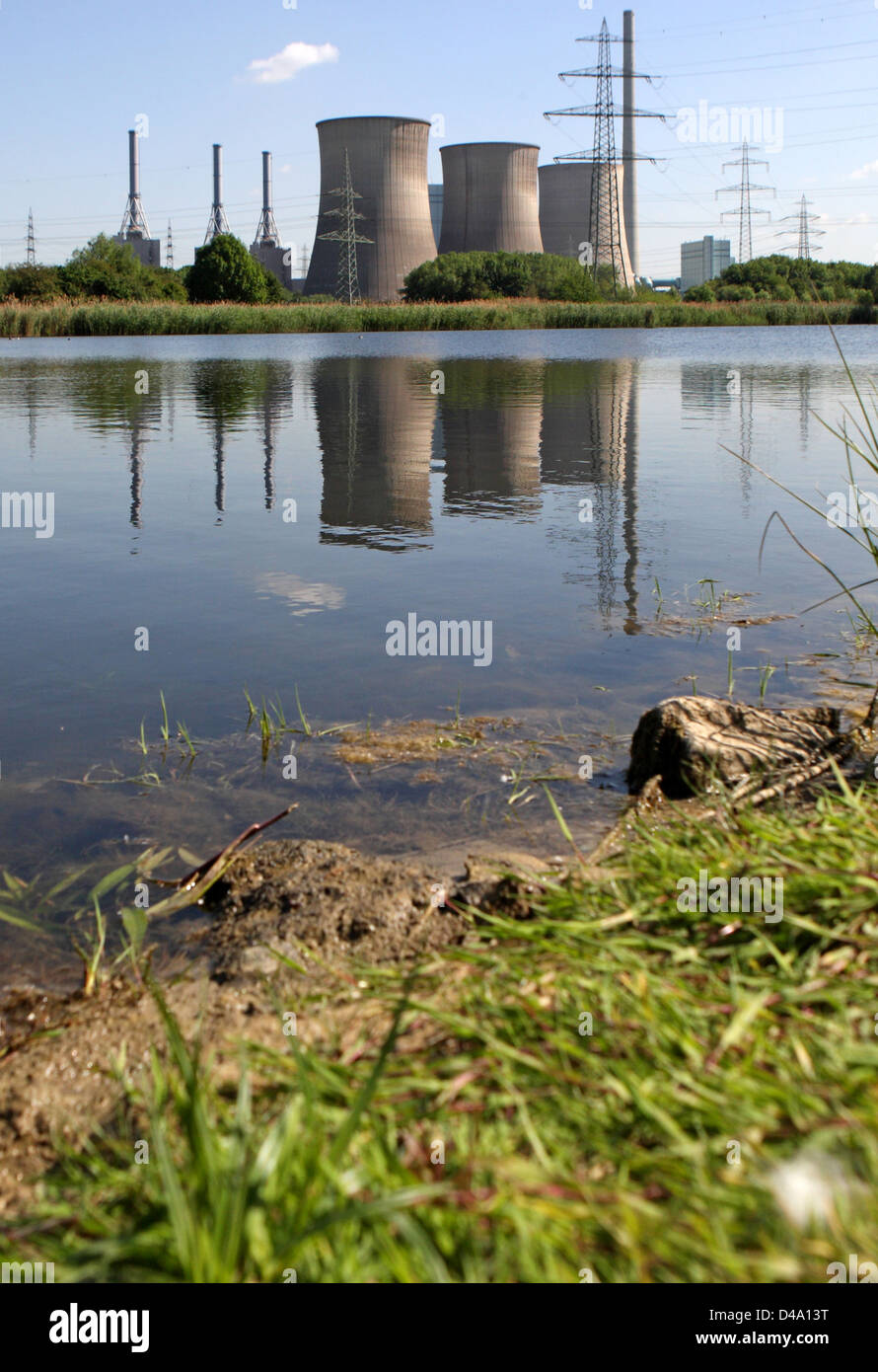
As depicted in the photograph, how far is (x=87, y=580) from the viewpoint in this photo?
233 inches

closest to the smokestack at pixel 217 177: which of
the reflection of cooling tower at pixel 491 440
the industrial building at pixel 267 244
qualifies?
the industrial building at pixel 267 244

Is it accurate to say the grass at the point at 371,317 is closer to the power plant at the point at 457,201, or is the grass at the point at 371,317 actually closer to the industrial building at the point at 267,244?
the power plant at the point at 457,201

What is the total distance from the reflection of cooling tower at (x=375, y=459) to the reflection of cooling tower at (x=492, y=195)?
43.1 metres

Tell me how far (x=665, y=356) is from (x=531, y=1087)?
1140 inches

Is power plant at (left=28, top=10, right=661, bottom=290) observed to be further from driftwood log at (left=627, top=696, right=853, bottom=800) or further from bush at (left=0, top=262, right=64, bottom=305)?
driftwood log at (left=627, top=696, right=853, bottom=800)

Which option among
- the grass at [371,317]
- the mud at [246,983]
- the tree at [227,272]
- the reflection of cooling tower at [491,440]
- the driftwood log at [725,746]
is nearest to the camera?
the mud at [246,983]

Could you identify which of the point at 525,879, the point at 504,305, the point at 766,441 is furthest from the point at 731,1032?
the point at 504,305

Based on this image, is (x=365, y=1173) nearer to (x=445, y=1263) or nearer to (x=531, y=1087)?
(x=445, y=1263)

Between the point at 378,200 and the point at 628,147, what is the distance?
25549mm

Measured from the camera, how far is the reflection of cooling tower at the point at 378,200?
4856 centimetres

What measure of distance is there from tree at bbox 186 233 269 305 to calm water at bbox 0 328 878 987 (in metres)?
46.1

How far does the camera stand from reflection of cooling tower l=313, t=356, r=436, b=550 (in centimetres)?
727

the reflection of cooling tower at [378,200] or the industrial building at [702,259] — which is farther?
the industrial building at [702,259]

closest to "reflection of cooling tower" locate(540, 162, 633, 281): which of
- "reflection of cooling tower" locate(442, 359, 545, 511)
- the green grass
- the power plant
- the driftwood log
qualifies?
the power plant
